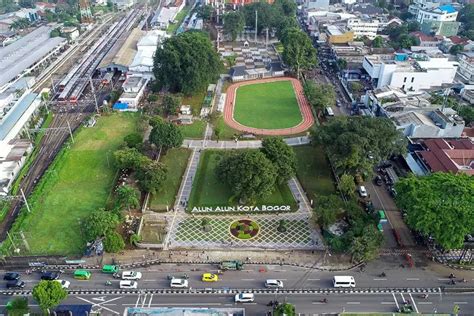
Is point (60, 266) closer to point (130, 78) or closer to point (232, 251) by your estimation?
point (232, 251)

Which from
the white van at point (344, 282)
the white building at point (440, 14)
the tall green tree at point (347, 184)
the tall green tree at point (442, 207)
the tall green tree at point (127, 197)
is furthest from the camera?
the white building at point (440, 14)

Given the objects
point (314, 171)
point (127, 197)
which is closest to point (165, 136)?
point (127, 197)

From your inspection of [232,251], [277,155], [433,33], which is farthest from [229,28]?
[232,251]

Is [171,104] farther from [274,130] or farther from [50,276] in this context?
[50,276]

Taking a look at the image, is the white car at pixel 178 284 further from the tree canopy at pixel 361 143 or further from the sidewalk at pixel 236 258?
the tree canopy at pixel 361 143

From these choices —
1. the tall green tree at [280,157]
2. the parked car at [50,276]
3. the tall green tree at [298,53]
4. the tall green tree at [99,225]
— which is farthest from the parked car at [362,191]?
the tall green tree at [298,53]

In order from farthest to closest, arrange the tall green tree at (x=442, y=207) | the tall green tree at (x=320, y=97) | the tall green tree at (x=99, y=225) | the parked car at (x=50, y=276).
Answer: the tall green tree at (x=320, y=97)
the tall green tree at (x=99, y=225)
the parked car at (x=50, y=276)
the tall green tree at (x=442, y=207)

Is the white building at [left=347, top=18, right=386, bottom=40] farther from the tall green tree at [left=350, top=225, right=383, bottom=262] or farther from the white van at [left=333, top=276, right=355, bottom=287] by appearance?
the white van at [left=333, top=276, right=355, bottom=287]

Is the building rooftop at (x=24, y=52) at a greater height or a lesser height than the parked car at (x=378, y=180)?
greater
